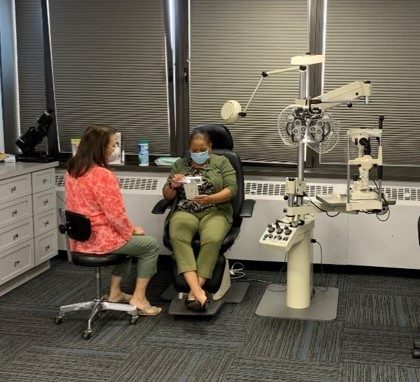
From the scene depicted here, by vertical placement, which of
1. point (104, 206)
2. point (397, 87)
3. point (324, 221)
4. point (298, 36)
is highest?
point (298, 36)

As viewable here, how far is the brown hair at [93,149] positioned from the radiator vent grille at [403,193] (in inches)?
79.8

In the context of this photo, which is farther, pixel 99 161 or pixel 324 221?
pixel 324 221

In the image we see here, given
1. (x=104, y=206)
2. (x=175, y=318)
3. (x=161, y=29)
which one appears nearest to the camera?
(x=104, y=206)

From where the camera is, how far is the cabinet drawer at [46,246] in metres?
4.36

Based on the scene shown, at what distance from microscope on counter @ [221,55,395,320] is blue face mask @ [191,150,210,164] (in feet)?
1.04

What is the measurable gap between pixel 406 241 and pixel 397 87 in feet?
3.53

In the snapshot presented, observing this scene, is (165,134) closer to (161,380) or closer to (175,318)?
(175,318)

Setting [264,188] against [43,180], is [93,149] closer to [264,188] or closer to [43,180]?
[43,180]

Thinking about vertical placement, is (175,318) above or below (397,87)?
below

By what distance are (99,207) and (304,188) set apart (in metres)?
1.18

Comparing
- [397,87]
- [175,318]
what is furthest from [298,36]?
[175,318]

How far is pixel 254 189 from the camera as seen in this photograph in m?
4.50

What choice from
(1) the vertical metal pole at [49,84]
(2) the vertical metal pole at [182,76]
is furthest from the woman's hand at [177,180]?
(1) the vertical metal pole at [49,84]

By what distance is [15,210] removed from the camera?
4.07 m
